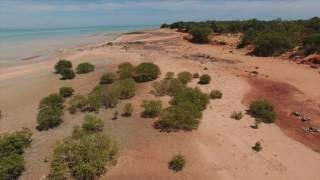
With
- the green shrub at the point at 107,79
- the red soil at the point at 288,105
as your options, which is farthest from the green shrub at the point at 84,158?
the green shrub at the point at 107,79

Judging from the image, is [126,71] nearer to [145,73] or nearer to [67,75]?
[145,73]

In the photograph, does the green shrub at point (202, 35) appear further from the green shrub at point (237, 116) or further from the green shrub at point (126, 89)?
the green shrub at point (237, 116)

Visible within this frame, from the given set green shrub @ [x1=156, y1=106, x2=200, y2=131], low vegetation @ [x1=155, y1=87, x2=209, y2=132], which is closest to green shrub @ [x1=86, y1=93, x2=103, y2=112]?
low vegetation @ [x1=155, y1=87, x2=209, y2=132]

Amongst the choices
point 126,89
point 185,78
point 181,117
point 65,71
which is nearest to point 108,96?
point 126,89

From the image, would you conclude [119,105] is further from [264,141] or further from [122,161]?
[264,141]

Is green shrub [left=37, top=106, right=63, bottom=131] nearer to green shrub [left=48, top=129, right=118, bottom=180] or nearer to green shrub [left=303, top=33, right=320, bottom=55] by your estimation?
green shrub [left=48, top=129, right=118, bottom=180]
